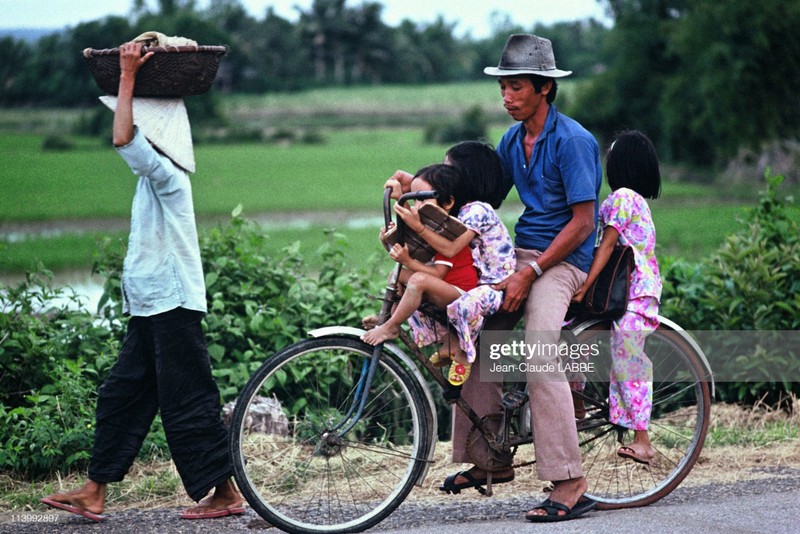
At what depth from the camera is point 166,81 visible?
4.61 metres

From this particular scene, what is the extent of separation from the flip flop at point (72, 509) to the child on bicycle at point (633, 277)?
2.18m

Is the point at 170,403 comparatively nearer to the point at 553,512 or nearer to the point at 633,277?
the point at 553,512

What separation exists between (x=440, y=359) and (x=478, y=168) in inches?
31.0

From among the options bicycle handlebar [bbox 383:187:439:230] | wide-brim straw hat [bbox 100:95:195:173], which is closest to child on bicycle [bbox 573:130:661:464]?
bicycle handlebar [bbox 383:187:439:230]

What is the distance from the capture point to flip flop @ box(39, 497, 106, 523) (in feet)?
15.2

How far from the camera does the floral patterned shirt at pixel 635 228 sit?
4789mm

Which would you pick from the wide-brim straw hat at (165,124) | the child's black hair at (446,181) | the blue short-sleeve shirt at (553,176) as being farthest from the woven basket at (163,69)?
the blue short-sleeve shirt at (553,176)

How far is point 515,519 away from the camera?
4676 mm

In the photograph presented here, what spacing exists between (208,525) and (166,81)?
1803 mm

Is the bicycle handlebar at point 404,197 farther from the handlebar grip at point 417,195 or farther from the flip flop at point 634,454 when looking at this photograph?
the flip flop at point 634,454

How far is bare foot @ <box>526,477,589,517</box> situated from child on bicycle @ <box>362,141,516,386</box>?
59 centimetres

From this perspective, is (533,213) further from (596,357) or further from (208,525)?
(208,525)

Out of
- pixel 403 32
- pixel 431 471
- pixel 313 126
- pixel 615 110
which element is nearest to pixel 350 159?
pixel 615 110

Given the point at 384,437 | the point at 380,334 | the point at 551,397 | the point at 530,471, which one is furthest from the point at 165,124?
the point at 530,471
